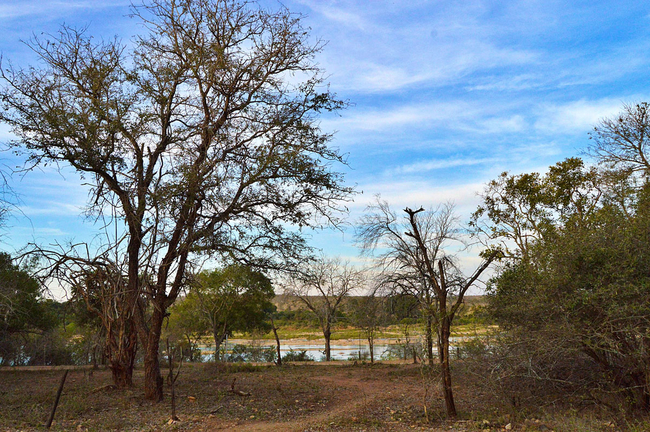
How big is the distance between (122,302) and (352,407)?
22.0 ft

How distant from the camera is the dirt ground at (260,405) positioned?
920 cm

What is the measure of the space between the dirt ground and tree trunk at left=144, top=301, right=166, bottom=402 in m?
0.35

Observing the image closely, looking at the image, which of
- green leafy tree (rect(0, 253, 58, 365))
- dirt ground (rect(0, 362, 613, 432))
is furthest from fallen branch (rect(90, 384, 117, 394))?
green leafy tree (rect(0, 253, 58, 365))

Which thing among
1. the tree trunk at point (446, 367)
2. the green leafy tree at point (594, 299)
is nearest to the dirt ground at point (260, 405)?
the tree trunk at point (446, 367)

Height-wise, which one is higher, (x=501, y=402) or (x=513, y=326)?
(x=513, y=326)

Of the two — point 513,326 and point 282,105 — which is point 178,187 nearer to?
point 282,105

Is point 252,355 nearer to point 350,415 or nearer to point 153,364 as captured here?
point 153,364

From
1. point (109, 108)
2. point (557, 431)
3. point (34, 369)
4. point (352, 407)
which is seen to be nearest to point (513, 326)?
point (557, 431)

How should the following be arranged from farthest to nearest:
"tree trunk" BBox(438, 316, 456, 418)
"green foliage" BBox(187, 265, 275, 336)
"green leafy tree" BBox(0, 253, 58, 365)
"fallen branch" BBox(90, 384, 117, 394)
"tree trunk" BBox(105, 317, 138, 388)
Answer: "green foliage" BBox(187, 265, 275, 336) < "green leafy tree" BBox(0, 253, 58, 365) < "tree trunk" BBox(105, 317, 138, 388) < "fallen branch" BBox(90, 384, 117, 394) < "tree trunk" BBox(438, 316, 456, 418)

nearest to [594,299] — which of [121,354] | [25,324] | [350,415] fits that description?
[350,415]

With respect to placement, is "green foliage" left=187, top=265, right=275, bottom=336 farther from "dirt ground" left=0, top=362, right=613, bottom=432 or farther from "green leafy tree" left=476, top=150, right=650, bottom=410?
"green leafy tree" left=476, top=150, right=650, bottom=410

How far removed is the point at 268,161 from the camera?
10922 mm

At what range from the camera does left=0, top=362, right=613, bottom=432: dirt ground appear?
9.20 metres

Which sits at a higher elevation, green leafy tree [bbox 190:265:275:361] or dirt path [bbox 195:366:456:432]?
green leafy tree [bbox 190:265:275:361]
